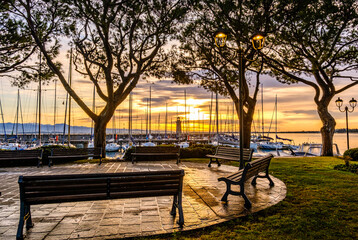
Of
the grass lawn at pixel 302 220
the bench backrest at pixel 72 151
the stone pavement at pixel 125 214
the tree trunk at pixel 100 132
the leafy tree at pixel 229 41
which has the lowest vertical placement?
the stone pavement at pixel 125 214

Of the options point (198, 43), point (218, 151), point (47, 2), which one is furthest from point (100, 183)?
point (198, 43)

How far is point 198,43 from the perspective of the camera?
14422mm

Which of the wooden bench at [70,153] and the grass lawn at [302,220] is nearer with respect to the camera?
the grass lawn at [302,220]

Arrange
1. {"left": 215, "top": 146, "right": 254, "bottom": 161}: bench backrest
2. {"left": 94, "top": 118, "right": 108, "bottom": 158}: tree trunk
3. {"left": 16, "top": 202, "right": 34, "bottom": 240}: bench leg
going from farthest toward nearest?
{"left": 94, "top": 118, "right": 108, "bottom": 158}: tree trunk, {"left": 215, "top": 146, "right": 254, "bottom": 161}: bench backrest, {"left": 16, "top": 202, "right": 34, "bottom": 240}: bench leg

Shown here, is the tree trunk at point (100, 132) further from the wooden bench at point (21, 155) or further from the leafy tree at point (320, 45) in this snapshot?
the leafy tree at point (320, 45)

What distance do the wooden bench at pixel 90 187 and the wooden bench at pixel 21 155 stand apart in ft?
22.6

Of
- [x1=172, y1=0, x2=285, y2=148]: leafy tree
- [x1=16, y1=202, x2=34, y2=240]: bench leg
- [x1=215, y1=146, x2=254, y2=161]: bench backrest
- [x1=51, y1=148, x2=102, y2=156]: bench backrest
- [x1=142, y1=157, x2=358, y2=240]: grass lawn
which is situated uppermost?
[x1=172, y1=0, x2=285, y2=148]: leafy tree

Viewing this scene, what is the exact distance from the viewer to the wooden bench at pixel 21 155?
29.9 feet

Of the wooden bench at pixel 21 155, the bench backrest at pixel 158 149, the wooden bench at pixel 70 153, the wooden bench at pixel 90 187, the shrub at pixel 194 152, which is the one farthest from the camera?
the shrub at pixel 194 152

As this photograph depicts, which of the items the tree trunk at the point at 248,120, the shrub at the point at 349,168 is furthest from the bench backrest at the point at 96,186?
the tree trunk at the point at 248,120

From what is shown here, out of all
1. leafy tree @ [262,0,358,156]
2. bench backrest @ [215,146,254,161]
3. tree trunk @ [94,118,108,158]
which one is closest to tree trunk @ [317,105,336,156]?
leafy tree @ [262,0,358,156]

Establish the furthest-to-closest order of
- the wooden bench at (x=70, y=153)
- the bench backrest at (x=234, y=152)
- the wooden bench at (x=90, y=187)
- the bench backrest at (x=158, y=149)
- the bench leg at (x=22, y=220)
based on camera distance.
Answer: the bench backrest at (x=158, y=149)
the wooden bench at (x=70, y=153)
the bench backrest at (x=234, y=152)
the wooden bench at (x=90, y=187)
the bench leg at (x=22, y=220)

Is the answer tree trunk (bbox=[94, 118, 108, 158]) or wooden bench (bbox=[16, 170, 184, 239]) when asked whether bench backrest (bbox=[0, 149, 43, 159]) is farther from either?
wooden bench (bbox=[16, 170, 184, 239])

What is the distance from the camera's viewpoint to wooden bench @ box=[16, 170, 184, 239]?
3.23m
